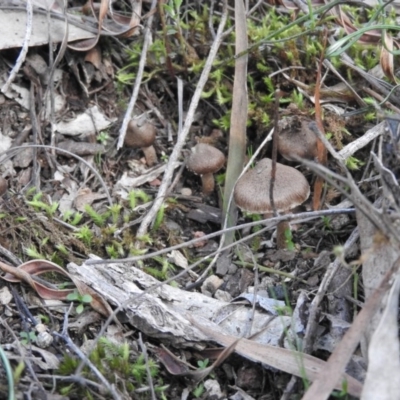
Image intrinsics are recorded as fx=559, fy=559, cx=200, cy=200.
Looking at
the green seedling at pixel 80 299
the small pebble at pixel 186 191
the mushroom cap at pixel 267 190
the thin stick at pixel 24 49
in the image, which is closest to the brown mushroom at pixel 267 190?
the mushroom cap at pixel 267 190

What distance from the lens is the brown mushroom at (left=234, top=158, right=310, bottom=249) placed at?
2686 millimetres

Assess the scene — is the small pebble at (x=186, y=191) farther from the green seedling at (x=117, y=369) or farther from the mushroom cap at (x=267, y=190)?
the green seedling at (x=117, y=369)

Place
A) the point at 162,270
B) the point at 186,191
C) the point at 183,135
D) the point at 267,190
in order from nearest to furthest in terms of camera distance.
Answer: the point at 267,190 < the point at 162,270 < the point at 183,135 < the point at 186,191

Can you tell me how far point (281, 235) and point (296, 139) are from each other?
1.83ft

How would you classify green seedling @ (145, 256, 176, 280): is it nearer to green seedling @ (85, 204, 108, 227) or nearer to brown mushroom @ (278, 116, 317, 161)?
green seedling @ (85, 204, 108, 227)

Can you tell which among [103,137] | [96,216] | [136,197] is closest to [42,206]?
[96,216]

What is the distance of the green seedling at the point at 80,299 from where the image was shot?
8.07ft

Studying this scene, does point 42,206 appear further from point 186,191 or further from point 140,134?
point 186,191

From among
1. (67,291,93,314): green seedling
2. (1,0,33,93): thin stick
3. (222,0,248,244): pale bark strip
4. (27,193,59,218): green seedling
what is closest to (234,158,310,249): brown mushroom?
(222,0,248,244): pale bark strip

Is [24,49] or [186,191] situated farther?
[186,191]

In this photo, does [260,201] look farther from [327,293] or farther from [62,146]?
[62,146]

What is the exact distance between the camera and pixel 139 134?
327 centimetres

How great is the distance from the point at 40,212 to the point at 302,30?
1.88m

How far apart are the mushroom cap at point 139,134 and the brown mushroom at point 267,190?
723 mm
